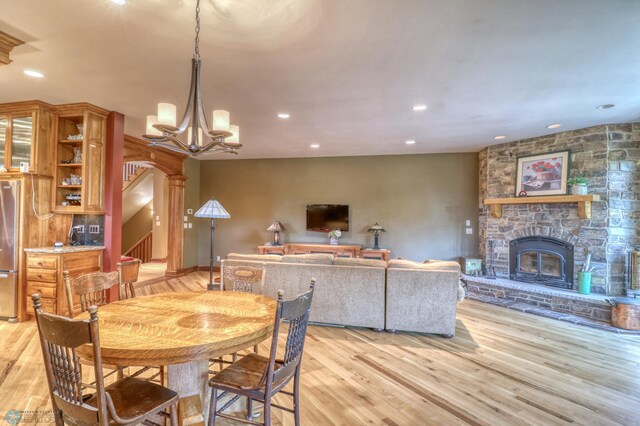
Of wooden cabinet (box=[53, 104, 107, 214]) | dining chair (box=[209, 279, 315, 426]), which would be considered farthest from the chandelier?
wooden cabinet (box=[53, 104, 107, 214])

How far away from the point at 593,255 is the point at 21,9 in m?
6.77

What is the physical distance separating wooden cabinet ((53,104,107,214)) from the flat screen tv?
396 cm

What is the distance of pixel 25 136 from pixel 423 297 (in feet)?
17.1

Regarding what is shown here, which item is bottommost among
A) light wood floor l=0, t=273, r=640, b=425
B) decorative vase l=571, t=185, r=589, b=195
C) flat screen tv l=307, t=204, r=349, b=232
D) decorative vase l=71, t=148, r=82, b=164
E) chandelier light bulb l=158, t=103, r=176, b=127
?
light wood floor l=0, t=273, r=640, b=425

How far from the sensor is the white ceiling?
209cm

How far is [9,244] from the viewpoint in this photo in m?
3.83

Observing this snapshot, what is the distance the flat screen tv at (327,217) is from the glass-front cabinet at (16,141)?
4692 millimetres

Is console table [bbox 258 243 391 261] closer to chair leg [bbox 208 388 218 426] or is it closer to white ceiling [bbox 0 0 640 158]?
white ceiling [bbox 0 0 640 158]

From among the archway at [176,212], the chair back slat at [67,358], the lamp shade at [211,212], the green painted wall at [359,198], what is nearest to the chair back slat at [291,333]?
the chair back slat at [67,358]

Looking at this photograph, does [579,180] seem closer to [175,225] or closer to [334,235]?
[334,235]

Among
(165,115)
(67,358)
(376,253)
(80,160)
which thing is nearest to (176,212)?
(80,160)

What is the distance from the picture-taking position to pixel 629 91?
131 inches

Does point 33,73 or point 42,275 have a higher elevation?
point 33,73

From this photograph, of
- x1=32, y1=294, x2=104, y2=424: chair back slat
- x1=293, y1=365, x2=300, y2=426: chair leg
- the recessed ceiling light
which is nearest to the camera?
x1=32, y1=294, x2=104, y2=424: chair back slat
